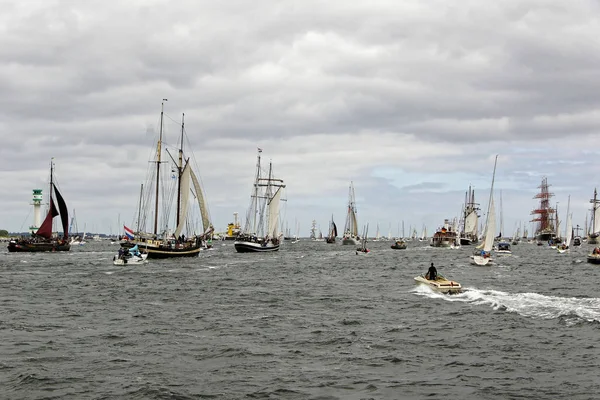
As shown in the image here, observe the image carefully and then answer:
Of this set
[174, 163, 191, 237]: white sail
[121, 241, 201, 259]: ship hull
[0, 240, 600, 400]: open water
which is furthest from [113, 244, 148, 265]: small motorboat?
[0, 240, 600, 400]: open water

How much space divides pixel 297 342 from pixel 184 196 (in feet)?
259

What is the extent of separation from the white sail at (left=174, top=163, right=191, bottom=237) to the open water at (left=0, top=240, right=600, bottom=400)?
4761 cm

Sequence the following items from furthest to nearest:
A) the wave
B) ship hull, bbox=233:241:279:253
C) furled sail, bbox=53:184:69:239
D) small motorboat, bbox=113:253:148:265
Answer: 1. ship hull, bbox=233:241:279:253
2. furled sail, bbox=53:184:69:239
3. small motorboat, bbox=113:253:148:265
4. the wave

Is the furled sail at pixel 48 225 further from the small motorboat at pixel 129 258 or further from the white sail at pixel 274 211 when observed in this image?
the small motorboat at pixel 129 258

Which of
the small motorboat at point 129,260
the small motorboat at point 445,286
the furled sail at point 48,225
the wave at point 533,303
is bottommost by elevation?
the small motorboat at point 129,260

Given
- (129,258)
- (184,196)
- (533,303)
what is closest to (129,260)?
(129,258)

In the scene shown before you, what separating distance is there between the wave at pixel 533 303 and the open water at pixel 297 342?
18 centimetres

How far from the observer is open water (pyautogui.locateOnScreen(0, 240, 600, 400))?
25.9 metres

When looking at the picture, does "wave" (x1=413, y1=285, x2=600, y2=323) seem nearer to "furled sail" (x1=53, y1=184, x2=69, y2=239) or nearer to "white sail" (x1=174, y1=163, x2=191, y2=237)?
"white sail" (x1=174, y1=163, x2=191, y2=237)

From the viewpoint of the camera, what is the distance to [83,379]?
2677cm

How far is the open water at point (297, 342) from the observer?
25.9 metres

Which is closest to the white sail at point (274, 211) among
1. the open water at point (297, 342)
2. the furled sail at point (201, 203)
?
the furled sail at point (201, 203)

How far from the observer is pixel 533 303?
50406mm

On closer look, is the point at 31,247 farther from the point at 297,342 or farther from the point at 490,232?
the point at 297,342
